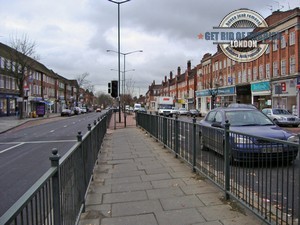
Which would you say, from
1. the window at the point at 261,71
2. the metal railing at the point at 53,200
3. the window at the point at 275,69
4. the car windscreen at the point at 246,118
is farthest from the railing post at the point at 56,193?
the window at the point at 261,71

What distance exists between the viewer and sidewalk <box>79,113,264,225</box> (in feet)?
14.1

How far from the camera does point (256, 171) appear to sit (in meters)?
4.14

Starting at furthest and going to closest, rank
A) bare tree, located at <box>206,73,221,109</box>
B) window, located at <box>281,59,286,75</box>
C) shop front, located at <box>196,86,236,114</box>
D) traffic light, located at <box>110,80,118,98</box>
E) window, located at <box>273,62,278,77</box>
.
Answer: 1. bare tree, located at <box>206,73,221,109</box>
2. shop front, located at <box>196,86,236,114</box>
3. window, located at <box>273,62,278,77</box>
4. window, located at <box>281,59,286,75</box>
5. traffic light, located at <box>110,80,118,98</box>

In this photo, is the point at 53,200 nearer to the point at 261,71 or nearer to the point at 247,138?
the point at 247,138

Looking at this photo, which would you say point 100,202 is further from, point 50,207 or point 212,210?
point 50,207

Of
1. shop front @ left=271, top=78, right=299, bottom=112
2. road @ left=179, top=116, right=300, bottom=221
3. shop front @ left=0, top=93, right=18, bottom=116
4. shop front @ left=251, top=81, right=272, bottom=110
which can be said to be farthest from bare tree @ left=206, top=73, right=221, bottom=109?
road @ left=179, top=116, right=300, bottom=221

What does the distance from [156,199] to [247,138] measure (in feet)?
6.17

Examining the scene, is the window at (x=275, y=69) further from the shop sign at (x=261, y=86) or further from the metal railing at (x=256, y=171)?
the metal railing at (x=256, y=171)

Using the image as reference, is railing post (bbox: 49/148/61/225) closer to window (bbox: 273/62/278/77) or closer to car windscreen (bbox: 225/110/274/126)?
car windscreen (bbox: 225/110/274/126)

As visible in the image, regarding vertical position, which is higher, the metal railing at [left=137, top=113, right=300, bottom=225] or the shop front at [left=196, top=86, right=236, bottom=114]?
the shop front at [left=196, top=86, right=236, bottom=114]

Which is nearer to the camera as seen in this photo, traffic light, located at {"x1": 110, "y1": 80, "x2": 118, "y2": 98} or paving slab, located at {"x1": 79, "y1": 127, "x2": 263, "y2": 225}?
paving slab, located at {"x1": 79, "y1": 127, "x2": 263, "y2": 225}

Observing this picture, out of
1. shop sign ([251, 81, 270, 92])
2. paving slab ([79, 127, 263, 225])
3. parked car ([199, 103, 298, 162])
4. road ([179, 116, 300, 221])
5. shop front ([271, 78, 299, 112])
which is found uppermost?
shop sign ([251, 81, 270, 92])

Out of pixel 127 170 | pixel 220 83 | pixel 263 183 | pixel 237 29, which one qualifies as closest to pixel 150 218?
pixel 263 183

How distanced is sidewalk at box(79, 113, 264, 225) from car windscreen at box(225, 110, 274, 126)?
225cm
